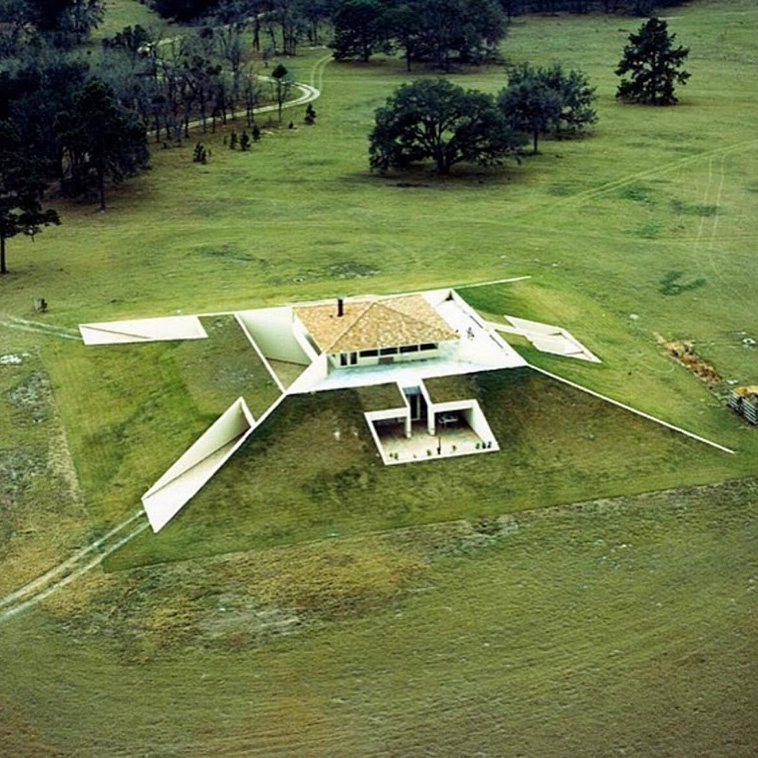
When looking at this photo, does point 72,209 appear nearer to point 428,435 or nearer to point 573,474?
point 428,435

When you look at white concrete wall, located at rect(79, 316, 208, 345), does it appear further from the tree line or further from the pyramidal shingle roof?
the tree line

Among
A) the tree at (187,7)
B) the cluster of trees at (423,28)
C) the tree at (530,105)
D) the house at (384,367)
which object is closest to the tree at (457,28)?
the cluster of trees at (423,28)

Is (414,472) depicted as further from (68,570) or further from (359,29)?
(359,29)

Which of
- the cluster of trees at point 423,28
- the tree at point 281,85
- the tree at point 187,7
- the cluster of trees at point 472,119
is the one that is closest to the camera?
the cluster of trees at point 472,119

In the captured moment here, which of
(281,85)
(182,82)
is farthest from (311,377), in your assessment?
(281,85)

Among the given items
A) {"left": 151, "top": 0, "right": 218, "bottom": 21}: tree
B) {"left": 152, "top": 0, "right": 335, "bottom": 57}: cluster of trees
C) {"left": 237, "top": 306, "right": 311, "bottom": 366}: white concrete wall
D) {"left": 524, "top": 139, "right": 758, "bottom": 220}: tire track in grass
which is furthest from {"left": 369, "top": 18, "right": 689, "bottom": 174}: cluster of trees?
{"left": 151, "top": 0, "right": 218, "bottom": 21}: tree

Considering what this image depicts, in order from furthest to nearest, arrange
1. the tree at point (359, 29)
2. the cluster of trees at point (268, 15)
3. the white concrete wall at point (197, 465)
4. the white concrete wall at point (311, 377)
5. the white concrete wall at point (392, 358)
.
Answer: the cluster of trees at point (268, 15) < the tree at point (359, 29) < the white concrete wall at point (392, 358) < the white concrete wall at point (311, 377) < the white concrete wall at point (197, 465)

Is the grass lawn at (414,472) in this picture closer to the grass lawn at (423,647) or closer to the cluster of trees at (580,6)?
the grass lawn at (423,647)
